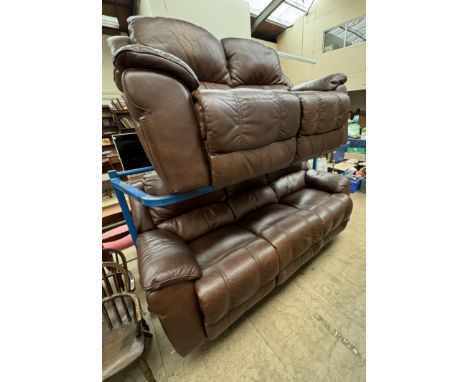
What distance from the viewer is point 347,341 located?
95 cm

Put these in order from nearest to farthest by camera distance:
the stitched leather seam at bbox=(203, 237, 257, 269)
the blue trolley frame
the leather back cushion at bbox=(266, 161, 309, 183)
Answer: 1. the blue trolley frame
2. the stitched leather seam at bbox=(203, 237, 257, 269)
3. the leather back cushion at bbox=(266, 161, 309, 183)

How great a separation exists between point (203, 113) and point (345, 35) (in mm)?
4730

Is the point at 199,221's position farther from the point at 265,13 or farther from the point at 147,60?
the point at 265,13

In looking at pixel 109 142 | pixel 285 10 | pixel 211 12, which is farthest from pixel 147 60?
pixel 285 10

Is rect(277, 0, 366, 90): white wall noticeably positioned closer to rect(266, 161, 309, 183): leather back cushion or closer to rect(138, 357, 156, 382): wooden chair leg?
rect(266, 161, 309, 183): leather back cushion

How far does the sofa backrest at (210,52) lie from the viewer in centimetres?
111

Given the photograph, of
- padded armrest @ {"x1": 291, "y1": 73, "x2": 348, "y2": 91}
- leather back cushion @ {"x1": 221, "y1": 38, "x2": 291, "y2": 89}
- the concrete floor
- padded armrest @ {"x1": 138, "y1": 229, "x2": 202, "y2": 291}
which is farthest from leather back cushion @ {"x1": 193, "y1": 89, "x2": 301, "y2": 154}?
the concrete floor

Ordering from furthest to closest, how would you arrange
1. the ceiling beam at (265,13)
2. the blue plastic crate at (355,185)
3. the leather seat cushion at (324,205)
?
the ceiling beam at (265,13)
the blue plastic crate at (355,185)
the leather seat cushion at (324,205)

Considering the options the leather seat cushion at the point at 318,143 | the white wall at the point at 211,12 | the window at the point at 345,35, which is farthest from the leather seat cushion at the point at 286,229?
the window at the point at 345,35

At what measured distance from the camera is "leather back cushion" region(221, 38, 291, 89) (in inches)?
58.0

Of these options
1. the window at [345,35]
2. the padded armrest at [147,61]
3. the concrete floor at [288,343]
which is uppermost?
the window at [345,35]

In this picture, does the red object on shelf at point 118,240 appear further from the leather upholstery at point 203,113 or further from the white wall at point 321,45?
the white wall at point 321,45
